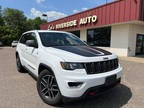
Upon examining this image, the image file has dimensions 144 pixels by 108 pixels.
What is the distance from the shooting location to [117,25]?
1127cm

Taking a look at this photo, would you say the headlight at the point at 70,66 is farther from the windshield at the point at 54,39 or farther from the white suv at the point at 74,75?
the windshield at the point at 54,39

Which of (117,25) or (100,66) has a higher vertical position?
(117,25)

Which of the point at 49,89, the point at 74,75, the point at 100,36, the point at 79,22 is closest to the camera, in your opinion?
the point at 74,75

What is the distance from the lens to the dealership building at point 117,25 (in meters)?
8.75

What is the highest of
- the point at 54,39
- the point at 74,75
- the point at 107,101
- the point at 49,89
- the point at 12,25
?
the point at 12,25

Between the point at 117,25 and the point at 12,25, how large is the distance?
155 feet

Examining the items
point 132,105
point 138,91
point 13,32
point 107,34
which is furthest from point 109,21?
point 13,32

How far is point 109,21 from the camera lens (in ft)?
34.2

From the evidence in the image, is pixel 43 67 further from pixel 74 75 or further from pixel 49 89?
pixel 74 75

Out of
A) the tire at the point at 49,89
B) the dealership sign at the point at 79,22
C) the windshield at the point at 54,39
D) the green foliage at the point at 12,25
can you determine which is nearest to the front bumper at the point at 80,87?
the tire at the point at 49,89

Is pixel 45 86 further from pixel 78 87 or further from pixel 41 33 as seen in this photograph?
pixel 41 33

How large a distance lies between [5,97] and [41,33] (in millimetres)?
1995

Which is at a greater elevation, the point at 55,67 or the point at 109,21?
the point at 109,21

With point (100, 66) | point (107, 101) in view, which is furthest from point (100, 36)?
point (100, 66)
